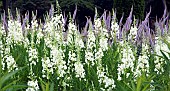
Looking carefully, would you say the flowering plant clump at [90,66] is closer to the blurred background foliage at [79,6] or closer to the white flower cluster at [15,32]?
the white flower cluster at [15,32]

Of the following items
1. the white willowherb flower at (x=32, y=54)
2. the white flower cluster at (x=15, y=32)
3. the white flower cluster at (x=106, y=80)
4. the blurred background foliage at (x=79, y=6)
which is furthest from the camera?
the blurred background foliage at (x=79, y=6)

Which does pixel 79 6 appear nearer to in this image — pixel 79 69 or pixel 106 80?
pixel 79 69

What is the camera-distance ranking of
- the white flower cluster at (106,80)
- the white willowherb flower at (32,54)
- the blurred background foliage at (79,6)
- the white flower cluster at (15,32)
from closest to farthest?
1. the white flower cluster at (106,80)
2. the white willowherb flower at (32,54)
3. the white flower cluster at (15,32)
4. the blurred background foliage at (79,6)

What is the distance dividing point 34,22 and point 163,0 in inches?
525

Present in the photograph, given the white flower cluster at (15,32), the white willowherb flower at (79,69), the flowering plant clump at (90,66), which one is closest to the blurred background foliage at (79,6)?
the white flower cluster at (15,32)

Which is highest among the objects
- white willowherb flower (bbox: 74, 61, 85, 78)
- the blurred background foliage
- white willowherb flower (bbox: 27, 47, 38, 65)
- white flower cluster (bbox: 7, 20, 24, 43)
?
the blurred background foliage

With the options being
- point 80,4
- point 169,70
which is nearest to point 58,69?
point 169,70

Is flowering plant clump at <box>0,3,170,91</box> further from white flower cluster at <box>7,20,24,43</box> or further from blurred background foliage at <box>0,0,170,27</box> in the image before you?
blurred background foliage at <box>0,0,170,27</box>

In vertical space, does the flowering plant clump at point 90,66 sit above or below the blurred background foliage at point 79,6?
below

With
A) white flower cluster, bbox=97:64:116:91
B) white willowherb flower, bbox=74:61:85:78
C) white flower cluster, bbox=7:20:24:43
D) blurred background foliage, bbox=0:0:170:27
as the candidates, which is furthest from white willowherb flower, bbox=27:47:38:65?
blurred background foliage, bbox=0:0:170:27

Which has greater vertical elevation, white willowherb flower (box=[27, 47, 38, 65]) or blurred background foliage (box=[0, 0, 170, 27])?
blurred background foliage (box=[0, 0, 170, 27])

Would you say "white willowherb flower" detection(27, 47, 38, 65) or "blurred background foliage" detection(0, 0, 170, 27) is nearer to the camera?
"white willowherb flower" detection(27, 47, 38, 65)

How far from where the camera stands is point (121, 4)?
38.4ft

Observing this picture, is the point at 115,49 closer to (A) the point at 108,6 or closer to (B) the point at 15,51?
(B) the point at 15,51
